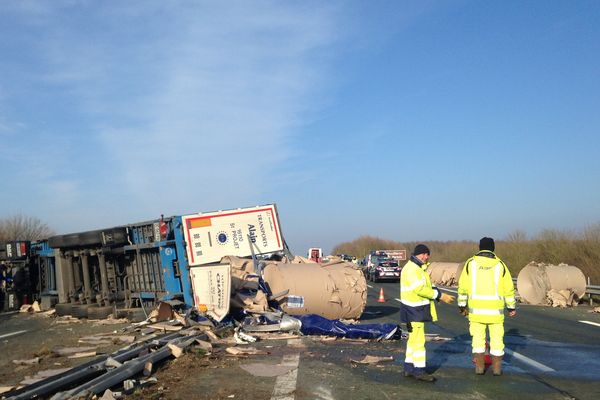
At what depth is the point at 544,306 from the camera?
19.1 meters

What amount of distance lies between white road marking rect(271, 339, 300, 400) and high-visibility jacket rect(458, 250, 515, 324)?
2.55m

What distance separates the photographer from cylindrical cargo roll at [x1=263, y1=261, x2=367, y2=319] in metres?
12.8

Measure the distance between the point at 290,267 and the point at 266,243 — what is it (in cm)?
230

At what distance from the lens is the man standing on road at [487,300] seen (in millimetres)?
7508

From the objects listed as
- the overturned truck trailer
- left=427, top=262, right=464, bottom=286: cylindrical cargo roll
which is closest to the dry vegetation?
left=427, top=262, right=464, bottom=286: cylindrical cargo roll

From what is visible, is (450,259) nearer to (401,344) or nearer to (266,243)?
(266,243)

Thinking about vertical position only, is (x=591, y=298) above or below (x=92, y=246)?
below

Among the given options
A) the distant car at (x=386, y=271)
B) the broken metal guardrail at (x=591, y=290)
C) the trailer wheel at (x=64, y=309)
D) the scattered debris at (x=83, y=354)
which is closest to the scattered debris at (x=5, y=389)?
the scattered debris at (x=83, y=354)

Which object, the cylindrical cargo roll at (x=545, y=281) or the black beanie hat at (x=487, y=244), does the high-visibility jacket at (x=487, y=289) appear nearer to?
the black beanie hat at (x=487, y=244)

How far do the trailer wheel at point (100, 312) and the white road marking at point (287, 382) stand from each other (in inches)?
312

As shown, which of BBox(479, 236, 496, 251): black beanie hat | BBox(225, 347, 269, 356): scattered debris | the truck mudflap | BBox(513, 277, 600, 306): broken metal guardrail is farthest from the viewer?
BBox(513, 277, 600, 306): broken metal guardrail

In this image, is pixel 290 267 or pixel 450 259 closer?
pixel 290 267

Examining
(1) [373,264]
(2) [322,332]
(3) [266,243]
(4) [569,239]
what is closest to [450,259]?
(1) [373,264]

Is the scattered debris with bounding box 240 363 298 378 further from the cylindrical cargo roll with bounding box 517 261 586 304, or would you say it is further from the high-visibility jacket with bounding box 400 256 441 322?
the cylindrical cargo roll with bounding box 517 261 586 304
